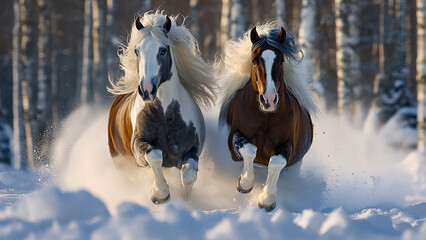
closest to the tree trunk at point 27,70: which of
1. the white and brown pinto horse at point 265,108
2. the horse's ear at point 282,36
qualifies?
the white and brown pinto horse at point 265,108

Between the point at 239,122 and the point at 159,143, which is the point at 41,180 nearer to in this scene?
the point at 159,143

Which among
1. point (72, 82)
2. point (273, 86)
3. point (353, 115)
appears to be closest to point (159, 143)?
point (273, 86)

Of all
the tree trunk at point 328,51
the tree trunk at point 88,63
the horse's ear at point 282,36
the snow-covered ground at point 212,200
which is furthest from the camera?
the tree trunk at point 328,51

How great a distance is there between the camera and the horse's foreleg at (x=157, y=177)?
5.97 metres

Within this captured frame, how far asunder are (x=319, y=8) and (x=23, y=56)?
14228 millimetres

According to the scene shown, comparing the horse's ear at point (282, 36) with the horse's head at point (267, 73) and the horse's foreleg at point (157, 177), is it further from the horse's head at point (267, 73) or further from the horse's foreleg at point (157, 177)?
the horse's foreleg at point (157, 177)

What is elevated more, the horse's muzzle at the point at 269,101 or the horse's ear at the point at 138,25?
the horse's ear at the point at 138,25

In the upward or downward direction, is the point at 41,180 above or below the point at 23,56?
below

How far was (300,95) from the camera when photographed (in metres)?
6.90

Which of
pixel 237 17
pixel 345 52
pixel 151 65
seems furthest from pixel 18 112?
pixel 151 65

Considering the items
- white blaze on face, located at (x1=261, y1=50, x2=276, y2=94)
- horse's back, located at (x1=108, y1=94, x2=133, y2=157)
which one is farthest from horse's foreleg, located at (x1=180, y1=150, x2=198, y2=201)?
white blaze on face, located at (x1=261, y1=50, x2=276, y2=94)

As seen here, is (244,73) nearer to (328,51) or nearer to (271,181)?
(271,181)

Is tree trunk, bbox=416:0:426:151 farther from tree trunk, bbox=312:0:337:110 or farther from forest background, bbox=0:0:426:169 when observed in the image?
tree trunk, bbox=312:0:337:110

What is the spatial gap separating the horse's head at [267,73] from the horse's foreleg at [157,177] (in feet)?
3.70
